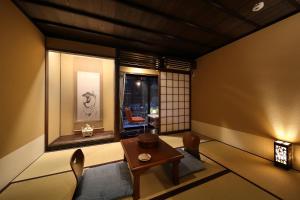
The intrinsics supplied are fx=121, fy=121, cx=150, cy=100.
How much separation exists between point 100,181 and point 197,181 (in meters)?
1.39

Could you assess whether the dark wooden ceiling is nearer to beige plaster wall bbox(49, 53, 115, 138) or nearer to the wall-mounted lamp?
beige plaster wall bbox(49, 53, 115, 138)

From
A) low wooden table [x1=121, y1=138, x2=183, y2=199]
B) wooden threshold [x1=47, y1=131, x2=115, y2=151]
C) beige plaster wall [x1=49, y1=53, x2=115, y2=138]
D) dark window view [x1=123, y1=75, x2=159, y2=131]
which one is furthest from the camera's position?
dark window view [x1=123, y1=75, x2=159, y2=131]

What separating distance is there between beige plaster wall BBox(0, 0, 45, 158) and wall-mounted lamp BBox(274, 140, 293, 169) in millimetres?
→ 4274

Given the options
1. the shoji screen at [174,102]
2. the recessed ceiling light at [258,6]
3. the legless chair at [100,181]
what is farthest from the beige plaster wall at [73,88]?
the recessed ceiling light at [258,6]

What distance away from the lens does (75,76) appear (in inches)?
144

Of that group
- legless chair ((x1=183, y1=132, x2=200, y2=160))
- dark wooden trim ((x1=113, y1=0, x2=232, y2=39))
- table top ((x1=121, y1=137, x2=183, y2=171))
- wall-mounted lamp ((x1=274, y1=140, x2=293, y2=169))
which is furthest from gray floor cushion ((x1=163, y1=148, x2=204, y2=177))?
dark wooden trim ((x1=113, y1=0, x2=232, y2=39))

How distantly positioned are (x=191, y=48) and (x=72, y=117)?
13.6ft

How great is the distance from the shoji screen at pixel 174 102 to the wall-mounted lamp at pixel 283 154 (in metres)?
2.51

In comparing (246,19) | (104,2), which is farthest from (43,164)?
(246,19)

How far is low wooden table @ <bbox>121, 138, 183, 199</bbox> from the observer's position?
1441 millimetres

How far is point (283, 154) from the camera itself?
2086 mm

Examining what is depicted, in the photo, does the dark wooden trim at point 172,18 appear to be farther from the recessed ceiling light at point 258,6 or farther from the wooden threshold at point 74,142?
the wooden threshold at point 74,142

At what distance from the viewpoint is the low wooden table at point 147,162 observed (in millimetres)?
1441

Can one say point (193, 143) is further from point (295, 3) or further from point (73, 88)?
point (73, 88)
